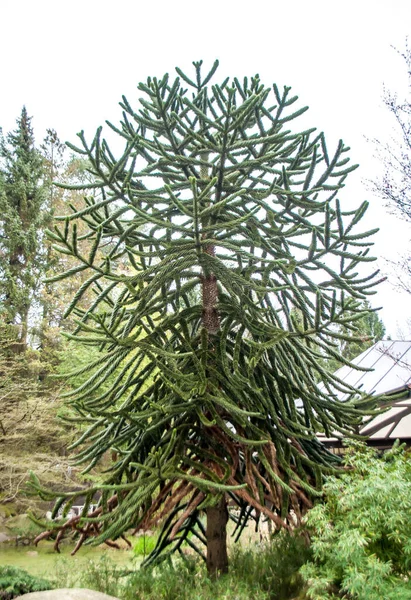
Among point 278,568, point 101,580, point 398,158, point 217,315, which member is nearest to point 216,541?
point 278,568

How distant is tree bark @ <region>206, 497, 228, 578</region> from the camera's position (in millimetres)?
3633

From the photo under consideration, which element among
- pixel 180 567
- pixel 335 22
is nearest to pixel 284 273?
pixel 180 567

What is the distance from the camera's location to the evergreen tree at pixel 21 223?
14.5 metres

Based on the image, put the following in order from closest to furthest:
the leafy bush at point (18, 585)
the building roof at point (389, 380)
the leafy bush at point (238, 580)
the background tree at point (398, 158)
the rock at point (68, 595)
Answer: the rock at point (68, 595) → the leafy bush at point (238, 580) → the leafy bush at point (18, 585) → the building roof at point (389, 380) → the background tree at point (398, 158)

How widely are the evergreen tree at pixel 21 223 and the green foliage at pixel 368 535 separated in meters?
12.8

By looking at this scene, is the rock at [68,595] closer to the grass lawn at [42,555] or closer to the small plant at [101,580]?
the small plant at [101,580]

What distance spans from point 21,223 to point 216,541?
45.5 ft

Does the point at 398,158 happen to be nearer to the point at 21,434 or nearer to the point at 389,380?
the point at 389,380

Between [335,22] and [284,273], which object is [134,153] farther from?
[335,22]

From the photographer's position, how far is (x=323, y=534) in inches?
117

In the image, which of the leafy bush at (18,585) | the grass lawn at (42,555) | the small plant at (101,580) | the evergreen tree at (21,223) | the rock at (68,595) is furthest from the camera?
the evergreen tree at (21,223)

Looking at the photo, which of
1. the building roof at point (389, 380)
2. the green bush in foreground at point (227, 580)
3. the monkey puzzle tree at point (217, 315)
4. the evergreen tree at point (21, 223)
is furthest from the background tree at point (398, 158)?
the evergreen tree at point (21, 223)

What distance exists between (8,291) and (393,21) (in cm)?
1253

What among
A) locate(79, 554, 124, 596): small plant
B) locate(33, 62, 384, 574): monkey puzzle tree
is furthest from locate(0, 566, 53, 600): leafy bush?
locate(33, 62, 384, 574): monkey puzzle tree
